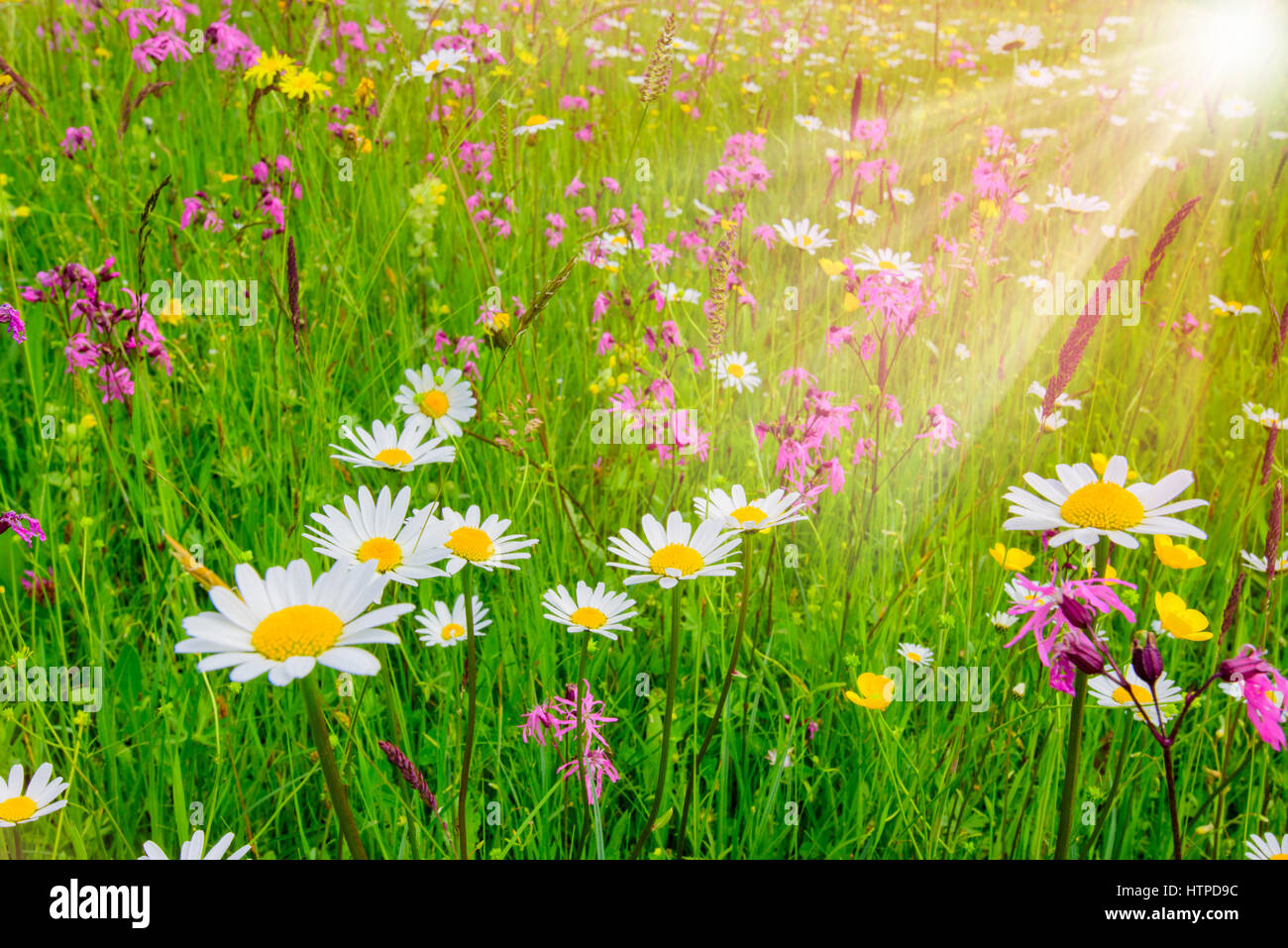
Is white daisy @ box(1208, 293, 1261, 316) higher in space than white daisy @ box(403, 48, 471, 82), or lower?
lower

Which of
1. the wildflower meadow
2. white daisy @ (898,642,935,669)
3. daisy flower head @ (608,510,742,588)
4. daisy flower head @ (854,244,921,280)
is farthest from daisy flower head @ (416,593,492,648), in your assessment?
daisy flower head @ (854,244,921,280)

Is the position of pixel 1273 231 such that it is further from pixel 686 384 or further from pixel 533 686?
pixel 533 686

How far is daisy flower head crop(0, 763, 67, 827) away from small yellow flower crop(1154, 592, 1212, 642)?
113 cm

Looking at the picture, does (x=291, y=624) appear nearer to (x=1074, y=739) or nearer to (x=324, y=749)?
(x=324, y=749)

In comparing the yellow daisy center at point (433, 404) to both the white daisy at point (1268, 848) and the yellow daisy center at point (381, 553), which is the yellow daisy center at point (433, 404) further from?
the white daisy at point (1268, 848)

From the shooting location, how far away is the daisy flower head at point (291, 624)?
1.60 feet

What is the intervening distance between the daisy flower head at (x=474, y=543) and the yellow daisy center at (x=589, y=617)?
96mm

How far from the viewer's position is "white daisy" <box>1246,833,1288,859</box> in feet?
2.91

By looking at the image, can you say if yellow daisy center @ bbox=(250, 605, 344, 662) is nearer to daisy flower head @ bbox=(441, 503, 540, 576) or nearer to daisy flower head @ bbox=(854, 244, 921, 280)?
daisy flower head @ bbox=(441, 503, 540, 576)

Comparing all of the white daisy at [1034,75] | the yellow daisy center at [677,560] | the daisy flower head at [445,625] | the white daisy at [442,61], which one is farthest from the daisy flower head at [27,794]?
the white daisy at [1034,75]

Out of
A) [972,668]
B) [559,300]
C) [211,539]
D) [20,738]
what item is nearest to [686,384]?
[559,300]

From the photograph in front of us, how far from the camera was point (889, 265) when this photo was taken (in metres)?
1.42

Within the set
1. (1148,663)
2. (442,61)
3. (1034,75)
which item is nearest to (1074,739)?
(1148,663)

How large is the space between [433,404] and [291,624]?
701 millimetres
